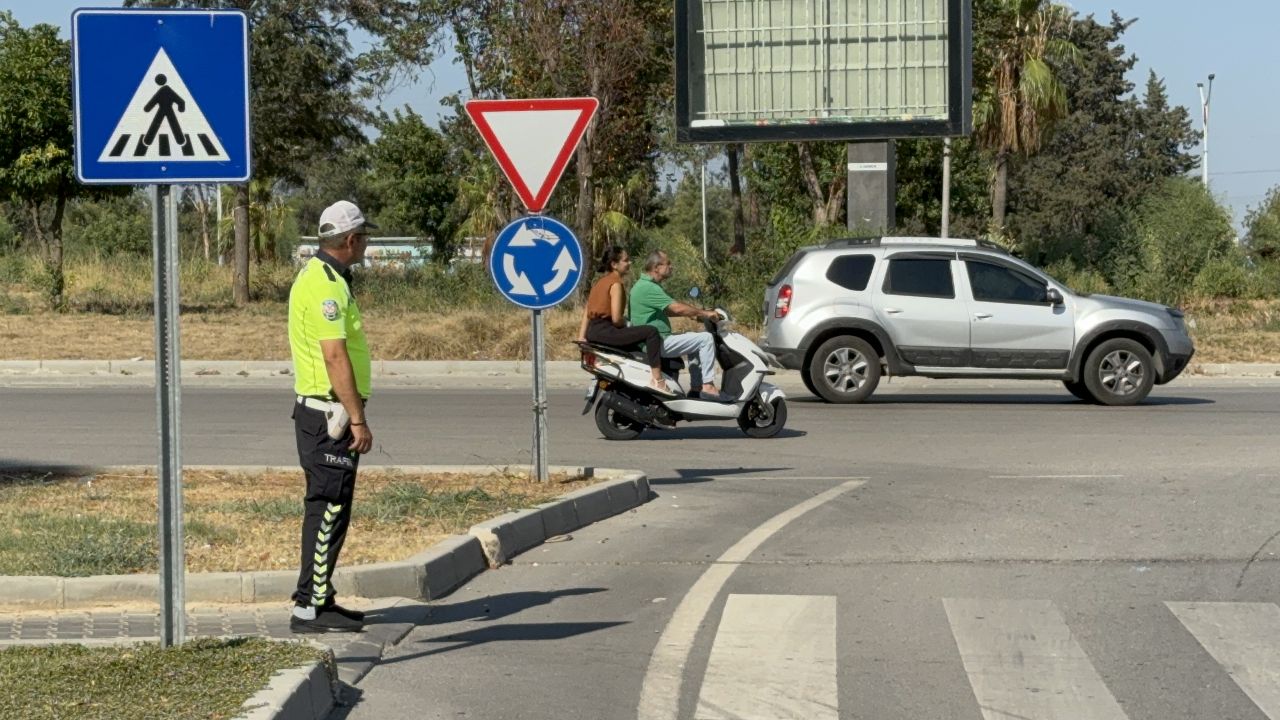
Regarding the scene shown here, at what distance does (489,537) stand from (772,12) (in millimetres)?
19712

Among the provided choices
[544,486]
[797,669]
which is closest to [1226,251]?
[544,486]

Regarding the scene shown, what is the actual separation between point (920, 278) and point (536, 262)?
27.9ft

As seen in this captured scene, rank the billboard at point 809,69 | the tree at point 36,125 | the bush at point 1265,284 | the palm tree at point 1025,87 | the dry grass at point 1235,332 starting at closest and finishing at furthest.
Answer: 1. the dry grass at point 1235,332
2. the billboard at point 809,69
3. the tree at point 36,125
4. the bush at point 1265,284
5. the palm tree at point 1025,87

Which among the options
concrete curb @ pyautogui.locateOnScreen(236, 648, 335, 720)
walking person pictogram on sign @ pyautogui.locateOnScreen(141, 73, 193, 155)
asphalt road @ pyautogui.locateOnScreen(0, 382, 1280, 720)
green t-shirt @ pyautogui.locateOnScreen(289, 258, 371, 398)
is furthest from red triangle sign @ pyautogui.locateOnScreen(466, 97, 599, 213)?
concrete curb @ pyautogui.locateOnScreen(236, 648, 335, 720)

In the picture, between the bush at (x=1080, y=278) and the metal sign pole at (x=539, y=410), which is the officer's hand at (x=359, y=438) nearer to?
the metal sign pole at (x=539, y=410)

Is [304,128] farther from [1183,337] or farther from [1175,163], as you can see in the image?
[1175,163]

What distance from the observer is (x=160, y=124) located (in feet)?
21.0

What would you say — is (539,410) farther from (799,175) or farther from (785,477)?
(799,175)

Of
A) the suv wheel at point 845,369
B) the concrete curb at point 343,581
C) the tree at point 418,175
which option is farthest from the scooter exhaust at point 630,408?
the tree at point 418,175

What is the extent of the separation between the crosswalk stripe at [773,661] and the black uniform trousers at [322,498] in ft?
5.50

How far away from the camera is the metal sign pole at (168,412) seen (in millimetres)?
6375

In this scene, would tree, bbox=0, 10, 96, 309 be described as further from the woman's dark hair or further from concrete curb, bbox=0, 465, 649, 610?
concrete curb, bbox=0, 465, 649, 610

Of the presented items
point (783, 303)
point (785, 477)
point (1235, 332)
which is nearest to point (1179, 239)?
point (1235, 332)

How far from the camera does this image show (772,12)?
1094 inches
